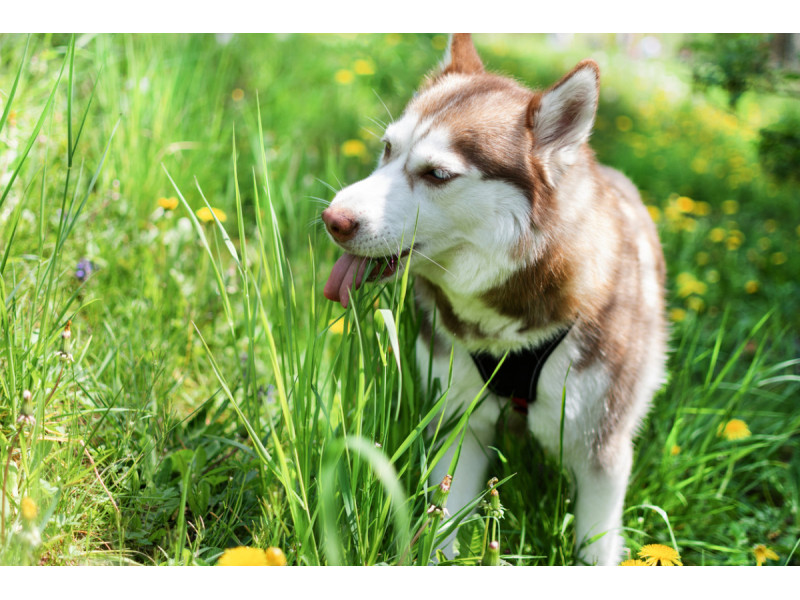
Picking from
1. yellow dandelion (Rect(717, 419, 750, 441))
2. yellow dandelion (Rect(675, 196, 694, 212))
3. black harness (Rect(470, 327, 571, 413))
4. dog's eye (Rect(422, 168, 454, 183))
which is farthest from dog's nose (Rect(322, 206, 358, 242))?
yellow dandelion (Rect(675, 196, 694, 212))

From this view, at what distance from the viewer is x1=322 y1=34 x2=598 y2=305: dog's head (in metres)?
1.74

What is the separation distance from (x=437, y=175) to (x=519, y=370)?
0.62 metres

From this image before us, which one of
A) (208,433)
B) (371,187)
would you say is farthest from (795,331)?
(208,433)

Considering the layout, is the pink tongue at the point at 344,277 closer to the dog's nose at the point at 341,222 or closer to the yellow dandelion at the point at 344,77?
the dog's nose at the point at 341,222

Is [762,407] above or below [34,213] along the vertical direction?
below

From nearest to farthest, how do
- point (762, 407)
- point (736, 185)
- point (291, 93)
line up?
point (762, 407), point (291, 93), point (736, 185)

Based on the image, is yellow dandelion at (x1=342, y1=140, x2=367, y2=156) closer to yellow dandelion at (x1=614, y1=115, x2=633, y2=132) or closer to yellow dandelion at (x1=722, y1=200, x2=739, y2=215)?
yellow dandelion at (x1=722, y1=200, x2=739, y2=215)

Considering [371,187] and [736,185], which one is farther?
[736,185]

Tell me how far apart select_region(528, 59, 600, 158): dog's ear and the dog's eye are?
0.90ft

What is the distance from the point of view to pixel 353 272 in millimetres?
1783

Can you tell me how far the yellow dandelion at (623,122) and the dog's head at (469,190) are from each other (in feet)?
14.1

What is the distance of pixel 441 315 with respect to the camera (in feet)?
6.57
